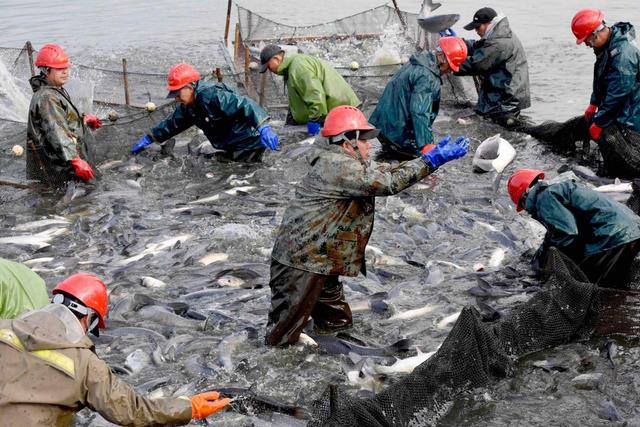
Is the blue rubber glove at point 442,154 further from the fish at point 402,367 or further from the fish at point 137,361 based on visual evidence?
the fish at point 137,361

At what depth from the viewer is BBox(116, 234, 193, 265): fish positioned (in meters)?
8.43

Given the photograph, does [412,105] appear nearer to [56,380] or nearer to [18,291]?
[18,291]

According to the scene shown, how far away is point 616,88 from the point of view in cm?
965

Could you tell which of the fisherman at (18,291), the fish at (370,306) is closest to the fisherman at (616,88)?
the fish at (370,306)

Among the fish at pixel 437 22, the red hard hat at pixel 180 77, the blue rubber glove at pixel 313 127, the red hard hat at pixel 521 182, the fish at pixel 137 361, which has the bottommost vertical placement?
the fish at pixel 137 361

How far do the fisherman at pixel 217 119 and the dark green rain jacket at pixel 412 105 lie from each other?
1.59 metres

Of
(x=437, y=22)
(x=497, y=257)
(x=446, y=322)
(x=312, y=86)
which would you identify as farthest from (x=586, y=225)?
(x=437, y=22)

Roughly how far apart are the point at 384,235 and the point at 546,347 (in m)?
3.02

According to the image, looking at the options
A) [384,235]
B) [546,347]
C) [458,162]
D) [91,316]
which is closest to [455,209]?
[384,235]

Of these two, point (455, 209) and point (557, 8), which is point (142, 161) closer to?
point (455, 209)

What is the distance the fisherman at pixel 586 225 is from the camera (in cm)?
664

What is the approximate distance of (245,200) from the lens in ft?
33.5

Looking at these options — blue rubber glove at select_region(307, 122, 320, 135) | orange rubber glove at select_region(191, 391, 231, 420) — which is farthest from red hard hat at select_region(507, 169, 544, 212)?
blue rubber glove at select_region(307, 122, 320, 135)

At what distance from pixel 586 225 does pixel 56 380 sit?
4903mm
